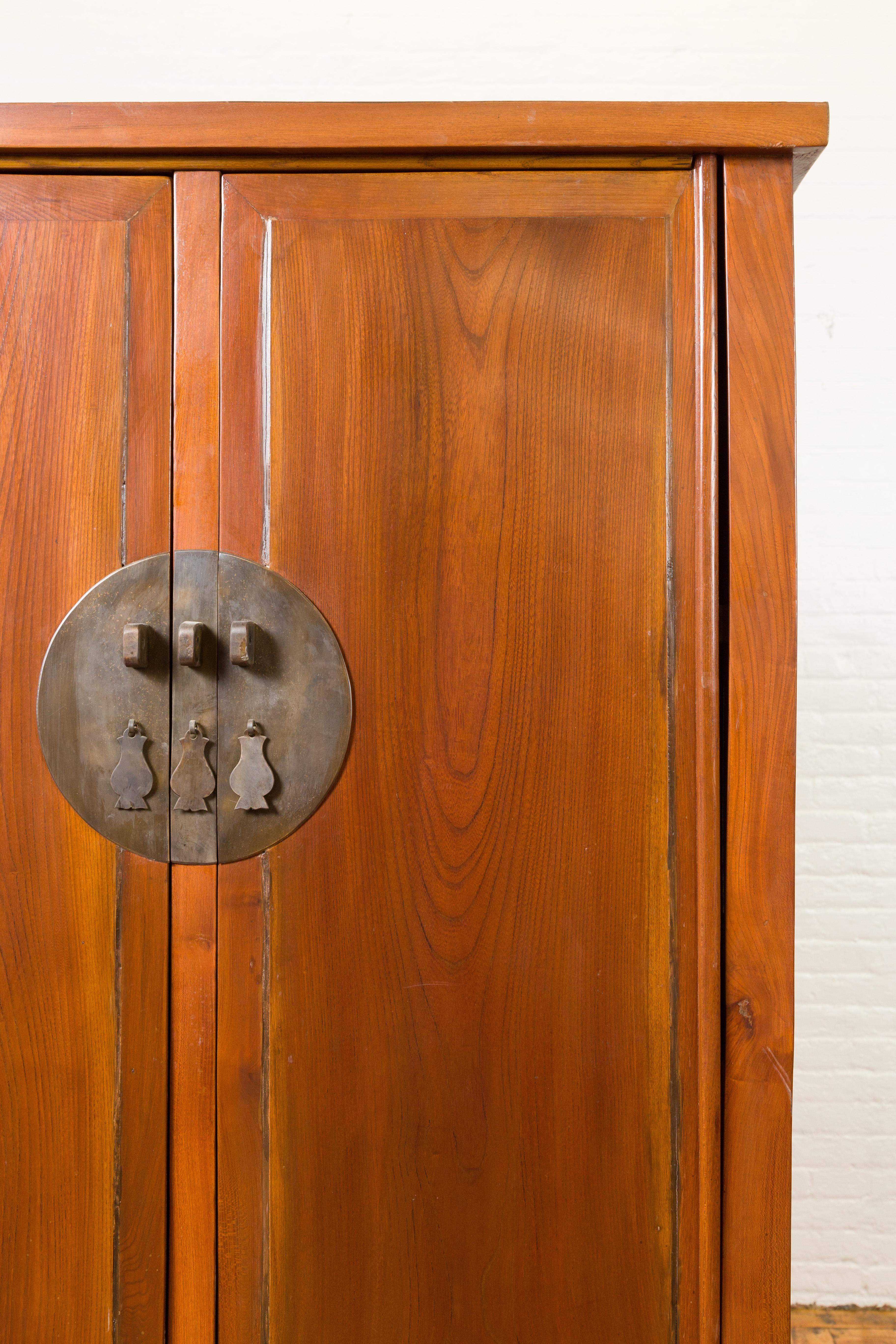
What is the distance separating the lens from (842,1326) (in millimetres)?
1298

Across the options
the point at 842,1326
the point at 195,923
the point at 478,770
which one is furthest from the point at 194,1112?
the point at 842,1326

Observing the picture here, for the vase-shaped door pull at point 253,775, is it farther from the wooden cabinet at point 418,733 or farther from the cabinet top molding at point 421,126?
the cabinet top molding at point 421,126

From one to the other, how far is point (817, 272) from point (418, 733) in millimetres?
1130

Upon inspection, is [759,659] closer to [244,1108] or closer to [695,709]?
[695,709]

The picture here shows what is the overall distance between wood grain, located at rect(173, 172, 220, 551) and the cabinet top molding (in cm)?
5

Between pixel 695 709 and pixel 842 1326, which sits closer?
pixel 695 709

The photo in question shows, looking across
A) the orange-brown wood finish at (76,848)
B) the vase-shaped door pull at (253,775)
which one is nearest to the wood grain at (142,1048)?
the orange-brown wood finish at (76,848)

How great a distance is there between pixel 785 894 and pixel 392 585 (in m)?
0.47

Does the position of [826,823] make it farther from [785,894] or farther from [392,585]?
[392,585]

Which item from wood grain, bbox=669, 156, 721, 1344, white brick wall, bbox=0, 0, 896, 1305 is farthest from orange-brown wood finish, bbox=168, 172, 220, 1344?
white brick wall, bbox=0, 0, 896, 1305

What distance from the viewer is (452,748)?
2.59 ft

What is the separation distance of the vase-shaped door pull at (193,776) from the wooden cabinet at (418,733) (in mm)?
16
